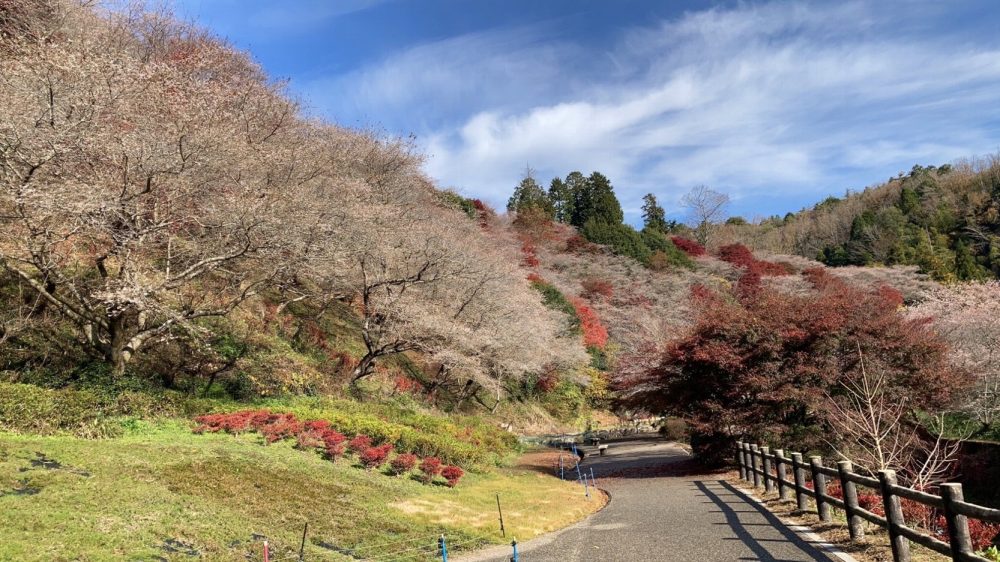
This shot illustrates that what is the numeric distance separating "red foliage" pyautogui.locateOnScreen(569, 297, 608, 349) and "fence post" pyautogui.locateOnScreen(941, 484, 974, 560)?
35182 mm

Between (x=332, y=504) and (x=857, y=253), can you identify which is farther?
(x=857, y=253)

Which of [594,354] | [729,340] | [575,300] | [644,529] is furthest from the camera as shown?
[575,300]

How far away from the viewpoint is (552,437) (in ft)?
110

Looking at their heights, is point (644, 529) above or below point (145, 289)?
below

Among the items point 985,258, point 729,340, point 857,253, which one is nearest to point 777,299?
point 729,340

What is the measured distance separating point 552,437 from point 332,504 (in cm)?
2446

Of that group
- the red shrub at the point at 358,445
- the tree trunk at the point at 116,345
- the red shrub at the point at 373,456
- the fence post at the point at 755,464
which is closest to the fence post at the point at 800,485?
the fence post at the point at 755,464

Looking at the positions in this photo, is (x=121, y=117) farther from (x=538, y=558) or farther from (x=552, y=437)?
(x=552, y=437)

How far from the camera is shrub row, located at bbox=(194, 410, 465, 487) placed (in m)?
13.3

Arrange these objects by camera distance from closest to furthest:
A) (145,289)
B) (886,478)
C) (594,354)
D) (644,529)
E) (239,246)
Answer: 1. (886,478)
2. (644,529)
3. (145,289)
4. (239,246)
5. (594,354)

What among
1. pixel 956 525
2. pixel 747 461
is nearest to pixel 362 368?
pixel 747 461

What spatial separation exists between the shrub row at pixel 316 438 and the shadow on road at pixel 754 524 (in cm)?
600

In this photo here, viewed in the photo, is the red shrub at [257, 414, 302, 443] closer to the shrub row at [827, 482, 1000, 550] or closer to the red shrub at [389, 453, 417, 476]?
the red shrub at [389, 453, 417, 476]

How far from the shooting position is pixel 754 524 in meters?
9.46
